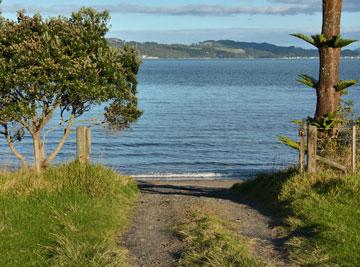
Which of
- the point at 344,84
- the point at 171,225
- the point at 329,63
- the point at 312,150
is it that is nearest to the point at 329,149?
the point at 312,150

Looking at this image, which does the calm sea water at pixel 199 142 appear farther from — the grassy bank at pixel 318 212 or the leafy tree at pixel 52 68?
the grassy bank at pixel 318 212

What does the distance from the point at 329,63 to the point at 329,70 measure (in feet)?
0.72

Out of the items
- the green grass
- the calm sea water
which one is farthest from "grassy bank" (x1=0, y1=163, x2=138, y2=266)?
the calm sea water

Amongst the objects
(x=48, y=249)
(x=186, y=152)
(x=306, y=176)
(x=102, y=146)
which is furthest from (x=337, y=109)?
(x=102, y=146)

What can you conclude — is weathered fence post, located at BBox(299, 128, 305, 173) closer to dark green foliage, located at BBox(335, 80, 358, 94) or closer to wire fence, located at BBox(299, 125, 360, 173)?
wire fence, located at BBox(299, 125, 360, 173)

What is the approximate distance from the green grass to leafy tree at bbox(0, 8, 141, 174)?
23.7 feet

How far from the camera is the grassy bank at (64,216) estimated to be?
396 inches

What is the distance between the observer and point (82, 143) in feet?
58.3

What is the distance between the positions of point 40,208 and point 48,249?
3.25m

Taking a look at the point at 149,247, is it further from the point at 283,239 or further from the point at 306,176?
the point at 306,176

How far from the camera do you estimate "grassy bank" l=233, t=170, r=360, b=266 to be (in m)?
10.1

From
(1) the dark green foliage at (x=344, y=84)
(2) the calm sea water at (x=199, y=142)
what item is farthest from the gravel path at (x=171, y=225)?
(2) the calm sea water at (x=199, y=142)

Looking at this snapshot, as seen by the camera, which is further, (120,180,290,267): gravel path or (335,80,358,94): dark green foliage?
(335,80,358,94): dark green foliage

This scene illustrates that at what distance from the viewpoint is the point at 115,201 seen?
1524 cm
